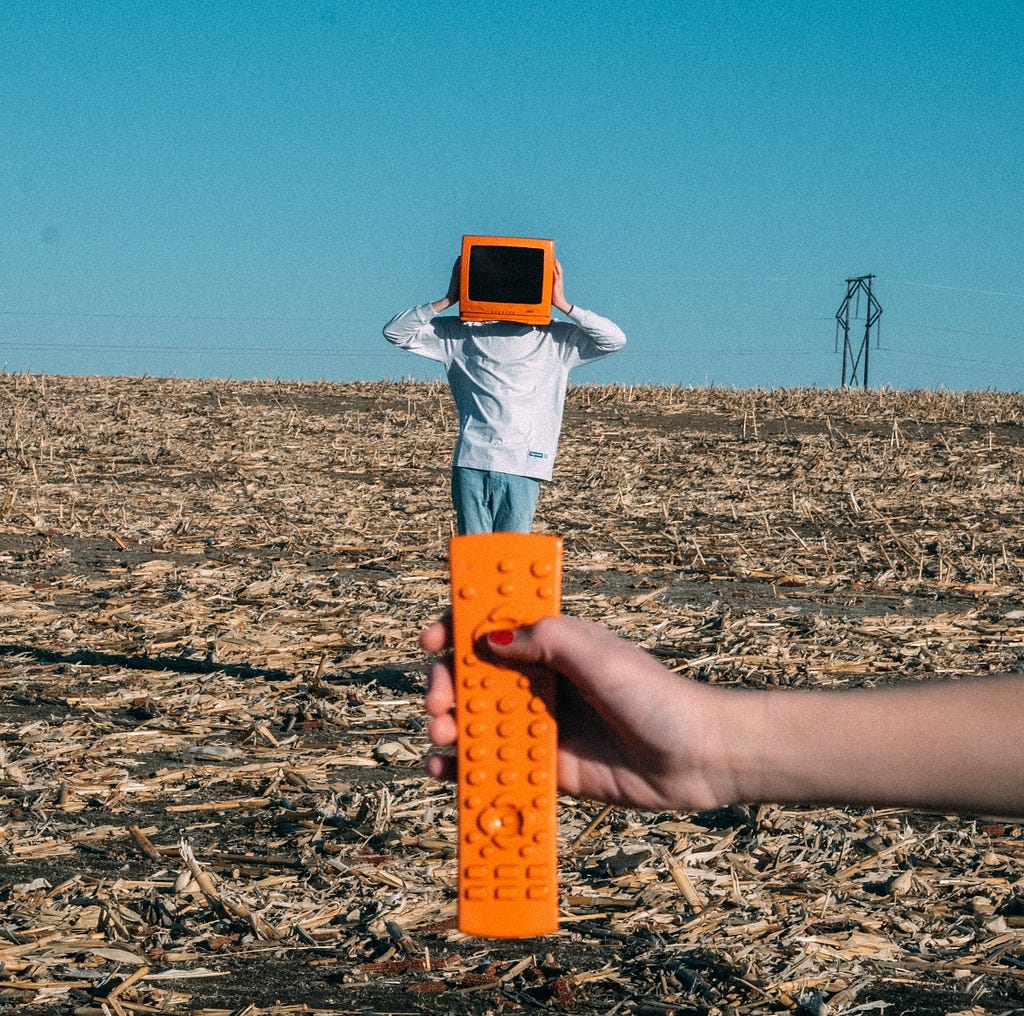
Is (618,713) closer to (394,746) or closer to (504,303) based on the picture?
(394,746)

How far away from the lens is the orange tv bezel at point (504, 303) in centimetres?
642

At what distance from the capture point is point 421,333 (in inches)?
271

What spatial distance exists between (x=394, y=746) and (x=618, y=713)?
4.24 m

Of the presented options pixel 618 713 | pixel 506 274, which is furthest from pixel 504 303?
pixel 618 713

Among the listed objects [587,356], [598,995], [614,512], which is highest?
[587,356]

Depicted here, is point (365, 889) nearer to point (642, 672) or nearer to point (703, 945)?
point (703, 945)

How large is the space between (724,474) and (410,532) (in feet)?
19.5

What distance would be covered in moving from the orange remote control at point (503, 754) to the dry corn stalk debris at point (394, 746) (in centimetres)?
178

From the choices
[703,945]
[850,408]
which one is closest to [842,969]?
[703,945]

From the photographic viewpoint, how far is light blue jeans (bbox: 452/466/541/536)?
264 inches

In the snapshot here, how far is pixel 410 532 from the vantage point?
13109 millimetres

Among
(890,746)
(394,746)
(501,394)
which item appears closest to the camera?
(890,746)

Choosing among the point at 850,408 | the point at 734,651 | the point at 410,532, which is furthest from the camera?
the point at 850,408

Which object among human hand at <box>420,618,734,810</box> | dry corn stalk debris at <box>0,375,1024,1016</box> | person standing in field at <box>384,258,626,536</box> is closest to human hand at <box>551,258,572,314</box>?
person standing in field at <box>384,258,626,536</box>
